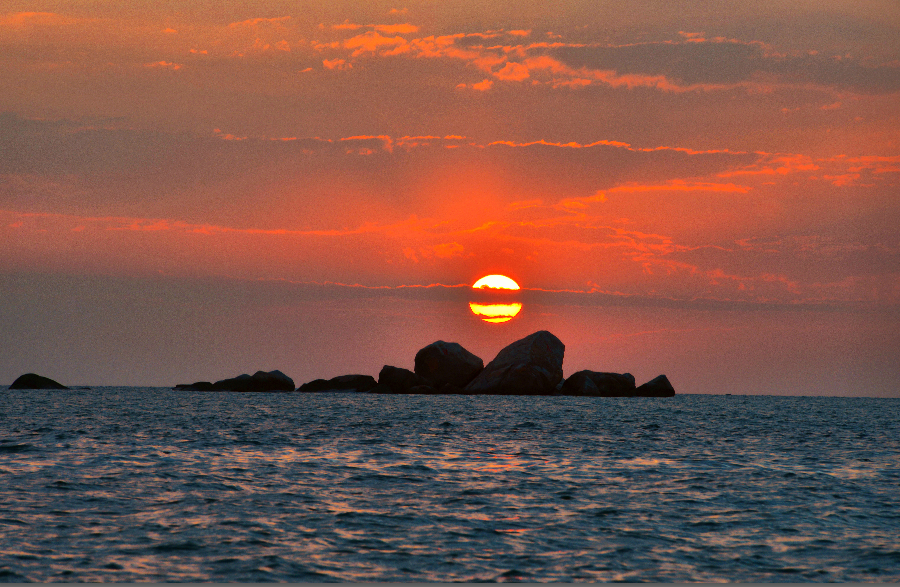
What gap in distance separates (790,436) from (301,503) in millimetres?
32884

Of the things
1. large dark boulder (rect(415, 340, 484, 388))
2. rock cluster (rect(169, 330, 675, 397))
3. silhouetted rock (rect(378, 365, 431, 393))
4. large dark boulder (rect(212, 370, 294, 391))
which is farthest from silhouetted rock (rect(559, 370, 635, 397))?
large dark boulder (rect(212, 370, 294, 391))

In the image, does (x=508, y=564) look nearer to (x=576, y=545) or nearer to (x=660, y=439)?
(x=576, y=545)

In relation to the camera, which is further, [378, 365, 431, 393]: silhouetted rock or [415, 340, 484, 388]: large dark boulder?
[378, 365, 431, 393]: silhouetted rock

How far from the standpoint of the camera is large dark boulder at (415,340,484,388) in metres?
119

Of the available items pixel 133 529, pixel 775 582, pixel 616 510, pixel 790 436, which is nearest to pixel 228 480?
pixel 133 529

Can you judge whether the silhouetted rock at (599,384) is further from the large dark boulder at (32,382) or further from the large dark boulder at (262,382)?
the large dark boulder at (32,382)

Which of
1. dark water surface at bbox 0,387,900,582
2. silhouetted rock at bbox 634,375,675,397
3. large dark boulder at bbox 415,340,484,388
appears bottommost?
dark water surface at bbox 0,387,900,582

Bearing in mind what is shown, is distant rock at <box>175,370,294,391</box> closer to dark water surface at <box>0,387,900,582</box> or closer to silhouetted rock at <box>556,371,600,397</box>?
silhouetted rock at <box>556,371,600,397</box>

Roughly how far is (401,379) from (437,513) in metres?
106

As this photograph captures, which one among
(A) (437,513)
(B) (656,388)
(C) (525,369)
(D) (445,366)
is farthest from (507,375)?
(A) (437,513)

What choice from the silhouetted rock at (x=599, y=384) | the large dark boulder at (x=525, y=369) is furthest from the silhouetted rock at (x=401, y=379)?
the silhouetted rock at (x=599, y=384)

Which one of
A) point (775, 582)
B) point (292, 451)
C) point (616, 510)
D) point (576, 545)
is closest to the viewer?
point (775, 582)

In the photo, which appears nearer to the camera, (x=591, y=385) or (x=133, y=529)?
(x=133, y=529)

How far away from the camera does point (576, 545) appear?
1391 cm
